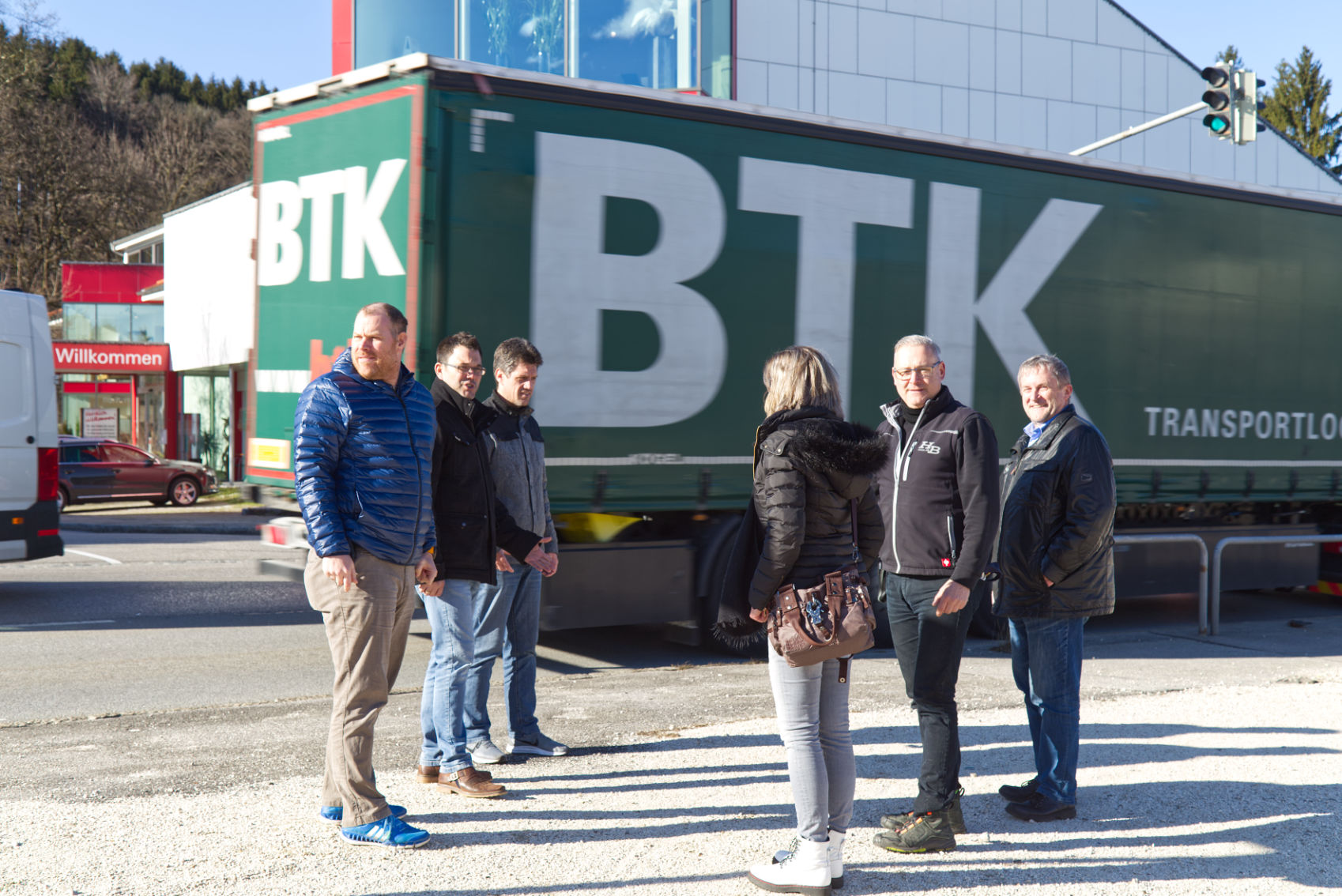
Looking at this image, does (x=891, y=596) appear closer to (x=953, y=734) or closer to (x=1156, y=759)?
(x=953, y=734)

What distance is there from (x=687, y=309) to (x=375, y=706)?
4.29 m

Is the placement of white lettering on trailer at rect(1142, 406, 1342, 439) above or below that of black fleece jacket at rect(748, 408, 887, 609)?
above

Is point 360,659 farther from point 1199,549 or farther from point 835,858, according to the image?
point 1199,549

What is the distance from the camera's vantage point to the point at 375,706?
13.4ft

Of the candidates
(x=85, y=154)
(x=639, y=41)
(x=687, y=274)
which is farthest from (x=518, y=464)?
(x=85, y=154)

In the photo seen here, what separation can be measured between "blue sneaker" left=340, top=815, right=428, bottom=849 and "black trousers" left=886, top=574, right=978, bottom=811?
1853 millimetres

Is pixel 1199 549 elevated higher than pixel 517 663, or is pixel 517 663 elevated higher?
pixel 1199 549

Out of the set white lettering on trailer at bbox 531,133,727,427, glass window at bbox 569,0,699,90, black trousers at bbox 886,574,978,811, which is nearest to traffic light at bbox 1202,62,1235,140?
white lettering on trailer at bbox 531,133,727,427

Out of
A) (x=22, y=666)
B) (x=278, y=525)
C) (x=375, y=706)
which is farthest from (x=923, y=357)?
(x=22, y=666)

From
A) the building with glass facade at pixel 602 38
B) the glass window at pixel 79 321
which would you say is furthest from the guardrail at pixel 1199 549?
the glass window at pixel 79 321

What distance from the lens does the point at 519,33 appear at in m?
24.5

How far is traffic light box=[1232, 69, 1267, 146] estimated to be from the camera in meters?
14.0

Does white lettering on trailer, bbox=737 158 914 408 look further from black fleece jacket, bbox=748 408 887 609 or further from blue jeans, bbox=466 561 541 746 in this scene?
black fleece jacket, bbox=748 408 887 609

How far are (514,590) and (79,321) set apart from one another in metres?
31.6
